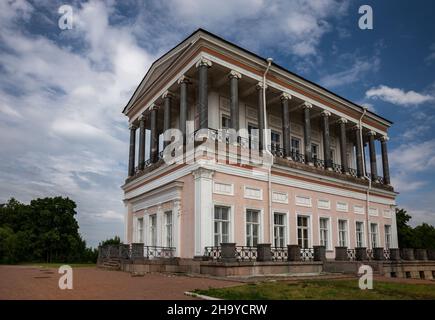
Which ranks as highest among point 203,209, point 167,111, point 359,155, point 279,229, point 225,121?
point 167,111

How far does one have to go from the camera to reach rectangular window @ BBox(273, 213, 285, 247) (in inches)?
763

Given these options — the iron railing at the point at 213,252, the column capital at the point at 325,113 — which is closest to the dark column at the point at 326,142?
the column capital at the point at 325,113

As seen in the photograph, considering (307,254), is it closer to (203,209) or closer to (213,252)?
(213,252)

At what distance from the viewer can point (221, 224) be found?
1725cm

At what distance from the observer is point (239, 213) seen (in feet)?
58.1

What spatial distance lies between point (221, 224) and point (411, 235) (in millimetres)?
24569

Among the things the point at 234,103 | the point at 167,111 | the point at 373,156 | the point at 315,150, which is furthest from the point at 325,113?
the point at 167,111

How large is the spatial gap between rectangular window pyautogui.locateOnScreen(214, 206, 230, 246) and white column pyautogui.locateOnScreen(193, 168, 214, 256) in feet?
1.98

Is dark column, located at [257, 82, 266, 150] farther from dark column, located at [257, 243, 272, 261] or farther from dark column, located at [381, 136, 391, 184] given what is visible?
dark column, located at [381, 136, 391, 184]

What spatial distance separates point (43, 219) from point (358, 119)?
2779 centimetres

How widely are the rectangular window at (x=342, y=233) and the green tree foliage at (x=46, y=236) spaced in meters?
23.2

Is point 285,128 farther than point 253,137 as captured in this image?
No

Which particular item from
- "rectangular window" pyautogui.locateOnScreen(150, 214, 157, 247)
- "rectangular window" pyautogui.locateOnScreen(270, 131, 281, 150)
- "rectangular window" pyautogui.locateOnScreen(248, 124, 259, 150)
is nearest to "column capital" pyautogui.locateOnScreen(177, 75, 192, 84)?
"rectangular window" pyautogui.locateOnScreen(248, 124, 259, 150)
